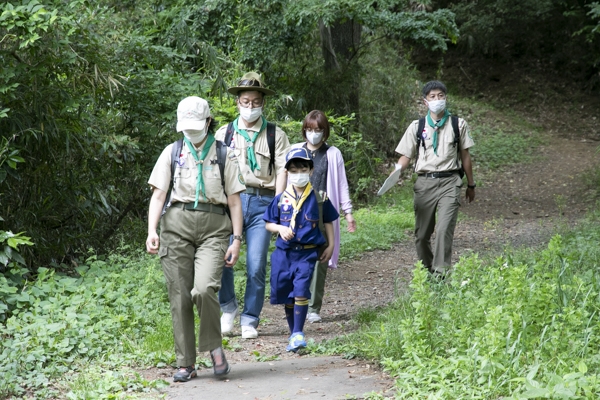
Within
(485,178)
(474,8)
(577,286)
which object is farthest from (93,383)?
(474,8)

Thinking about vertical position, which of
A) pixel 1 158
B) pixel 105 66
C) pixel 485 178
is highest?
pixel 105 66

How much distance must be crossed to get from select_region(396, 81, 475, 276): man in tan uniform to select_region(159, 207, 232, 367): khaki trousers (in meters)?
3.14

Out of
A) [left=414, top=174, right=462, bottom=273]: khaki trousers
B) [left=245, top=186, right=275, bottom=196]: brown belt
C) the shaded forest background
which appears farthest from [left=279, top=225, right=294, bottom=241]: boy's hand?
the shaded forest background

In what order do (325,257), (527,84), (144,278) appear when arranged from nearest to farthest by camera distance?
(325,257) < (144,278) < (527,84)

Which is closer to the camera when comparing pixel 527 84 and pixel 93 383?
pixel 93 383

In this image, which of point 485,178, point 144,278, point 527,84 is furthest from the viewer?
point 527,84

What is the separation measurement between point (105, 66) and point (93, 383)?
4322mm

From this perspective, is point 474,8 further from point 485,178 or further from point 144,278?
point 144,278

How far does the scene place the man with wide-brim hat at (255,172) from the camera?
6812 mm

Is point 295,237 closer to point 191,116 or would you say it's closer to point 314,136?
point 314,136

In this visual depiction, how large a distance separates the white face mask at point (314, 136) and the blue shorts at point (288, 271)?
1266mm

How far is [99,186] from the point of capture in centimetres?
960

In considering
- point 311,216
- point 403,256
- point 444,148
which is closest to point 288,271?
point 311,216

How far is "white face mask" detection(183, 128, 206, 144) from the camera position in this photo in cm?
538
